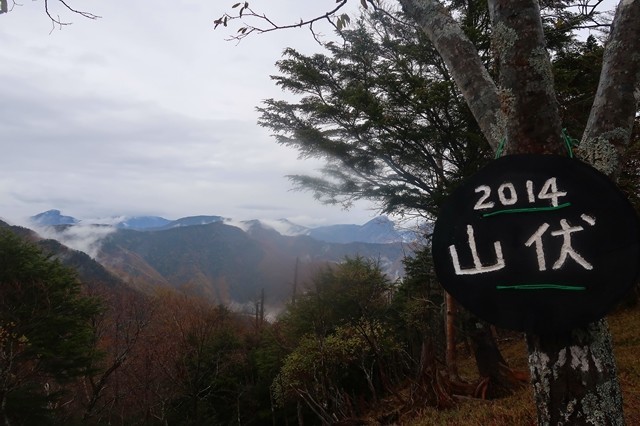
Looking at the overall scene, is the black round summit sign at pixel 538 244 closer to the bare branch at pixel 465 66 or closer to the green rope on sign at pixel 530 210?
the green rope on sign at pixel 530 210

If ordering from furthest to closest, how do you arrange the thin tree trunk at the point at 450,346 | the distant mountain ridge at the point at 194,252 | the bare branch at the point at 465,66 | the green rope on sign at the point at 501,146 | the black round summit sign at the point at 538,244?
1. the distant mountain ridge at the point at 194,252
2. the thin tree trunk at the point at 450,346
3. the bare branch at the point at 465,66
4. the green rope on sign at the point at 501,146
5. the black round summit sign at the point at 538,244

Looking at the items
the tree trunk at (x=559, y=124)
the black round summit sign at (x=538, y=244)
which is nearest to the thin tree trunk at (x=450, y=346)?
the tree trunk at (x=559, y=124)

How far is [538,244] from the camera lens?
1308mm

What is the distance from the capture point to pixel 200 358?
16.5m

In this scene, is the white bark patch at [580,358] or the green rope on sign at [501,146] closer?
the white bark patch at [580,358]

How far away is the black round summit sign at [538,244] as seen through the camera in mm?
1225

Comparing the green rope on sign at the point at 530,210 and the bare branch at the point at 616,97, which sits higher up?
the bare branch at the point at 616,97

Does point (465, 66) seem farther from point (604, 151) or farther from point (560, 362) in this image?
point (560, 362)

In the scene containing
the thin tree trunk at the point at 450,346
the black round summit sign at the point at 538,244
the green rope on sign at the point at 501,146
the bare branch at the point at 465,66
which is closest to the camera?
the black round summit sign at the point at 538,244

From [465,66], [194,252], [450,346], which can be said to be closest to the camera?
[465,66]

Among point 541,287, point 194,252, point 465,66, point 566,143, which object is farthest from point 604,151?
point 194,252

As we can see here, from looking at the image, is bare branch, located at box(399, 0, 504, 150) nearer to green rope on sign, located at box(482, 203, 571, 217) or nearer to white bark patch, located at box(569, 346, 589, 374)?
green rope on sign, located at box(482, 203, 571, 217)

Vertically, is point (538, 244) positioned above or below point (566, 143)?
below

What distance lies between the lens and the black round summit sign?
122cm
